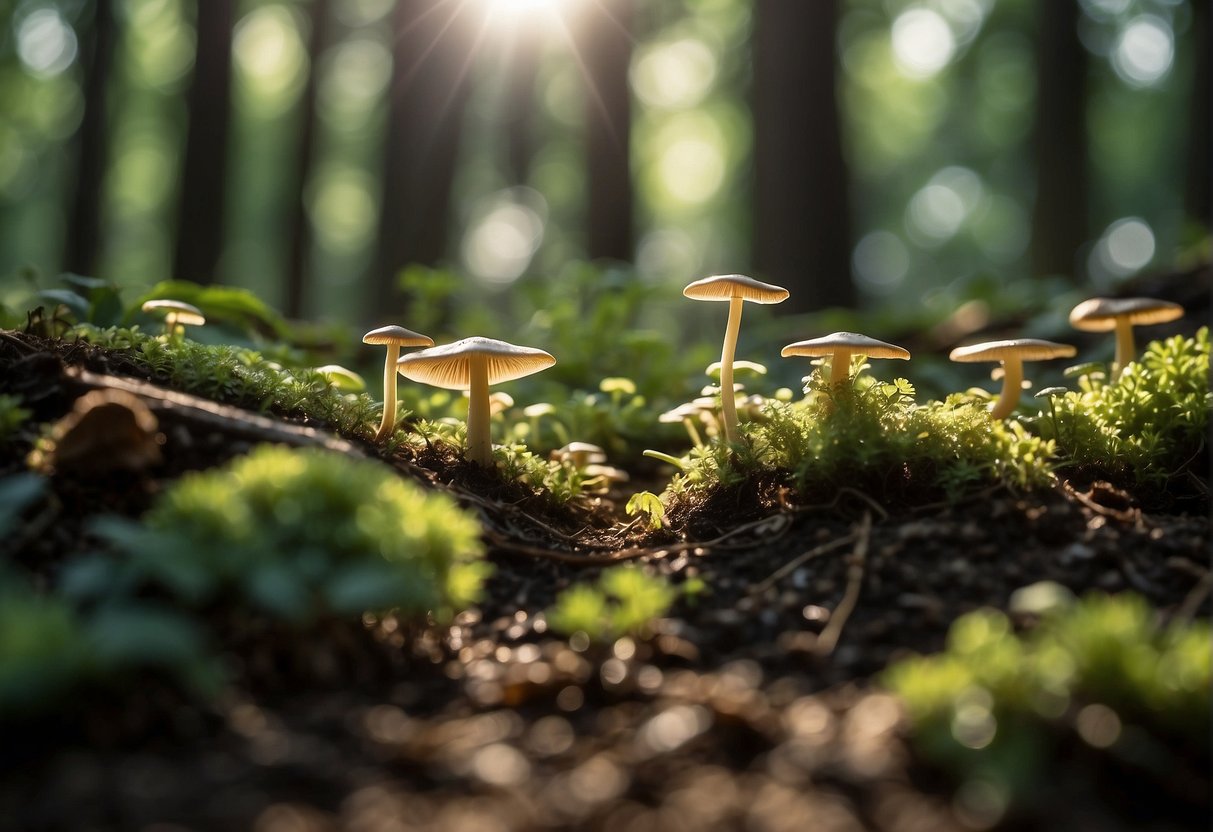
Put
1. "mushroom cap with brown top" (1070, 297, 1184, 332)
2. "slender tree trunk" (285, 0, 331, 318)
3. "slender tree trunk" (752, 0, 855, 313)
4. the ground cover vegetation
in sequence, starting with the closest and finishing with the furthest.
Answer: the ground cover vegetation < "mushroom cap with brown top" (1070, 297, 1184, 332) < "slender tree trunk" (752, 0, 855, 313) < "slender tree trunk" (285, 0, 331, 318)

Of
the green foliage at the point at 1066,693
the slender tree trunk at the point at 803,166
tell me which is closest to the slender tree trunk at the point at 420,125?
the slender tree trunk at the point at 803,166

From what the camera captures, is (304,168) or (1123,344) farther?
(304,168)

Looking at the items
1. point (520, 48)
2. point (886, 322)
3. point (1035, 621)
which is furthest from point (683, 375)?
point (520, 48)

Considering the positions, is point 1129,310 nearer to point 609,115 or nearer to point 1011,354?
point 1011,354

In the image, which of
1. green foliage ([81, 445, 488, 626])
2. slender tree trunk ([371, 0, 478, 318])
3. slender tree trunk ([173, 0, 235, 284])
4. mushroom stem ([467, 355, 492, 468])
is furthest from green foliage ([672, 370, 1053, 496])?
slender tree trunk ([173, 0, 235, 284])

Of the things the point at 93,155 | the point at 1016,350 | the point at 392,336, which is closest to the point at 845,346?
the point at 1016,350

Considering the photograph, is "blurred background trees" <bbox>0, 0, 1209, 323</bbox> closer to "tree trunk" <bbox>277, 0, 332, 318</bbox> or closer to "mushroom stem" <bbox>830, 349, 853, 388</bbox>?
"tree trunk" <bbox>277, 0, 332, 318</bbox>
